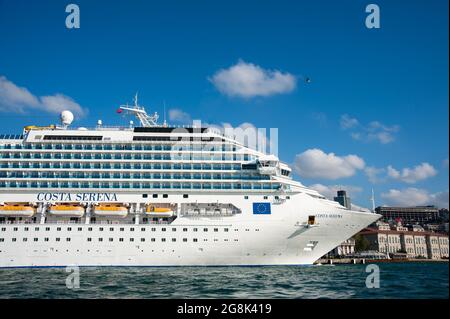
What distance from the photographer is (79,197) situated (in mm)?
30828

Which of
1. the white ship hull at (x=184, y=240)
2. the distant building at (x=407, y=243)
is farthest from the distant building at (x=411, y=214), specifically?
the white ship hull at (x=184, y=240)

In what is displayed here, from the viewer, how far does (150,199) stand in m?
30.9

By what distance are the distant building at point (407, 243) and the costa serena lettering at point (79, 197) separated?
8611 centimetres

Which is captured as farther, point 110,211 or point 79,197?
point 79,197

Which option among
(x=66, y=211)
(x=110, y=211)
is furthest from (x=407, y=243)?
(x=66, y=211)

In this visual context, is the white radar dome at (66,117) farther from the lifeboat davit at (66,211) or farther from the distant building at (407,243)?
the distant building at (407,243)

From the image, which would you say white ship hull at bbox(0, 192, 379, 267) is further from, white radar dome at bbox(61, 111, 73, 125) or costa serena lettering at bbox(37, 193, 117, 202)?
white radar dome at bbox(61, 111, 73, 125)

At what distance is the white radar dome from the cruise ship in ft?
10.2

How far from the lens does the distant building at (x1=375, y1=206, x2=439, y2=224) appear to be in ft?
478

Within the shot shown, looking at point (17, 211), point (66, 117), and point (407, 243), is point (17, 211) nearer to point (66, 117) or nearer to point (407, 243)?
point (66, 117)

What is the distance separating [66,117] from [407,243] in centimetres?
9539

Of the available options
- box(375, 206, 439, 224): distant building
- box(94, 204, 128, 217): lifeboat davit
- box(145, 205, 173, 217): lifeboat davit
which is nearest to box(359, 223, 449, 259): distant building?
box(375, 206, 439, 224): distant building

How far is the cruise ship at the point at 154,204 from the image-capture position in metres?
28.8
